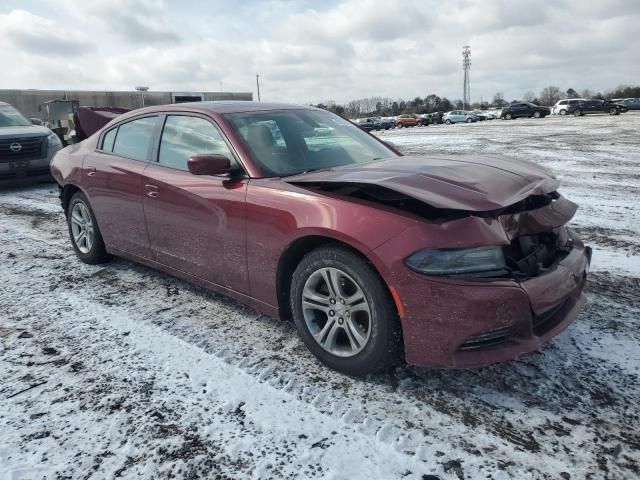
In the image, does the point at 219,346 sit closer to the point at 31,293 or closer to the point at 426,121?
the point at 31,293

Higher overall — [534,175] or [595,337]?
[534,175]

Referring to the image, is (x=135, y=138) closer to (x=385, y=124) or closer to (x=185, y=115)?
(x=185, y=115)

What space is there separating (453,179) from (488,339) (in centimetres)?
90

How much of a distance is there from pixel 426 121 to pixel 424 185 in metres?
49.0

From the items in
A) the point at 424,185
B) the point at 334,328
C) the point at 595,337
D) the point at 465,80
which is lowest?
the point at 595,337

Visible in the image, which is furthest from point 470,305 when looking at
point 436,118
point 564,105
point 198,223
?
point 436,118

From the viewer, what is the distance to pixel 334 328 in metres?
2.73

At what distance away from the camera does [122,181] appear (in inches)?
160

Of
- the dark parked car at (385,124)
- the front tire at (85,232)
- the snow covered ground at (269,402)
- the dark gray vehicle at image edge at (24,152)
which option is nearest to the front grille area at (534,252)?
the snow covered ground at (269,402)

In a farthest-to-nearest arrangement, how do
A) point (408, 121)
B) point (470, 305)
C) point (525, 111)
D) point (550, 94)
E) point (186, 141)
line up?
point (550, 94), point (408, 121), point (525, 111), point (186, 141), point (470, 305)

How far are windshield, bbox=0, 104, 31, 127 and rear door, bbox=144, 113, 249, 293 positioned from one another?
7.97 meters

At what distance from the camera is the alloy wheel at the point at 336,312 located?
2602 millimetres

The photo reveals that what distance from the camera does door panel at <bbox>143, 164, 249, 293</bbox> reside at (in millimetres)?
3145

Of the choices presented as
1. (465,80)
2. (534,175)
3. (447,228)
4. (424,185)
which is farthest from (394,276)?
(465,80)
